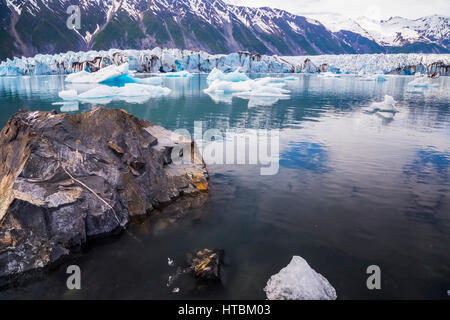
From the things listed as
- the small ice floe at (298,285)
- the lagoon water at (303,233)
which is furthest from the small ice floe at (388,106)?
the small ice floe at (298,285)

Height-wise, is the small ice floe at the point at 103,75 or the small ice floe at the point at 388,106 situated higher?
the small ice floe at the point at 103,75

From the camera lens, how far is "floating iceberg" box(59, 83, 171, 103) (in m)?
29.6

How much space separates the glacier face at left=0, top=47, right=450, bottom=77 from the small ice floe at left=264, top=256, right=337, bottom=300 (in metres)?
74.4

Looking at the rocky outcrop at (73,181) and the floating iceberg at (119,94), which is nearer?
the rocky outcrop at (73,181)

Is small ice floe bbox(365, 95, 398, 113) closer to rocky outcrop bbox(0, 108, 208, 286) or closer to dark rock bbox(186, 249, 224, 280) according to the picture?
rocky outcrop bbox(0, 108, 208, 286)

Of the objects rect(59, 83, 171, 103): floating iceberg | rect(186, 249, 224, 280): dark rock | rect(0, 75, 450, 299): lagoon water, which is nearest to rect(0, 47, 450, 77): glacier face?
rect(59, 83, 171, 103): floating iceberg

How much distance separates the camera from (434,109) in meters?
25.3

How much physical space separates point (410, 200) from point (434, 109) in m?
22.6

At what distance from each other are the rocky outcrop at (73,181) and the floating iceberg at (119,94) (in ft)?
76.5

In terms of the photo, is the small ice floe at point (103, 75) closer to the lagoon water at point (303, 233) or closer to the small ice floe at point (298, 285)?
the lagoon water at point (303, 233)

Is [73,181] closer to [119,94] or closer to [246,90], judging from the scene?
[119,94]

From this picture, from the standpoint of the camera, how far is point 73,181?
6.39 meters

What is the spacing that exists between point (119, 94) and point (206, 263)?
31.0 meters

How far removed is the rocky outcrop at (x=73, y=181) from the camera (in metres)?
5.32
